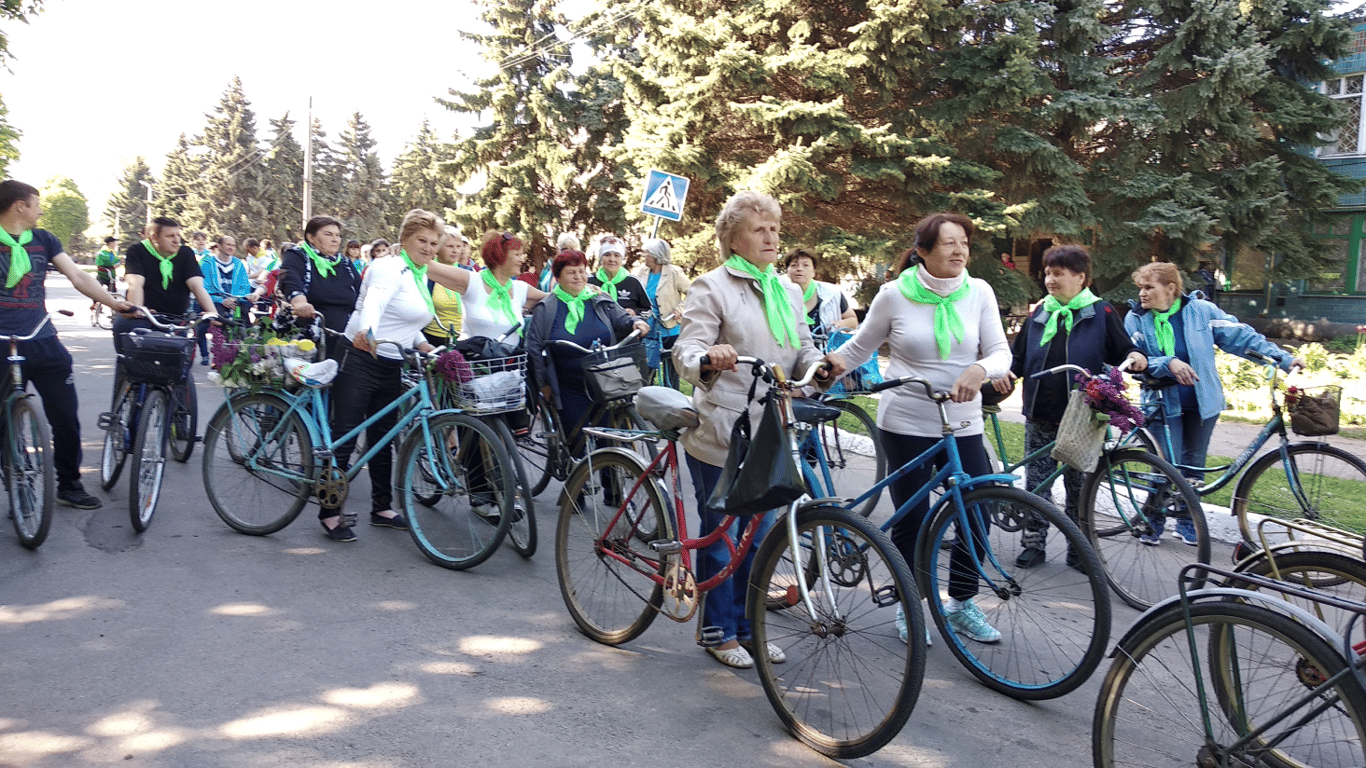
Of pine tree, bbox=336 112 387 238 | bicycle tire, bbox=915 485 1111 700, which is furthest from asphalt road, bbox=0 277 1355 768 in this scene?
pine tree, bbox=336 112 387 238

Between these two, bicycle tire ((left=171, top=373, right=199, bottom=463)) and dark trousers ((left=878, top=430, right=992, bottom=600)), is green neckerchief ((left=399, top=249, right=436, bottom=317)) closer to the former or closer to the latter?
bicycle tire ((left=171, top=373, right=199, bottom=463))

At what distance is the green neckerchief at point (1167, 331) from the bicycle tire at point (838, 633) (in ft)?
11.6

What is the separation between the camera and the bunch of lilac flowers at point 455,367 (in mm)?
5531

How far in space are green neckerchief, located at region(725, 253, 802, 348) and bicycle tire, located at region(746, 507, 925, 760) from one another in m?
0.90

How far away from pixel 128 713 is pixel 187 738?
35 centimetres

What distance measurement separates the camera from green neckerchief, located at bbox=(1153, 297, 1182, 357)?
6238 millimetres

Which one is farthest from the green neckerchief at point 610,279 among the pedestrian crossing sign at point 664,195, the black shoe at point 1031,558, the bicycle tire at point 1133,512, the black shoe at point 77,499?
the black shoe at point 1031,558

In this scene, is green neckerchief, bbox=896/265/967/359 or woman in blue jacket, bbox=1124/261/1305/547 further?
woman in blue jacket, bbox=1124/261/1305/547

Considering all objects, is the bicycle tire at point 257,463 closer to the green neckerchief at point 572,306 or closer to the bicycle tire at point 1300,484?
the green neckerchief at point 572,306

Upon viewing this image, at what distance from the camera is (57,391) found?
238 inches

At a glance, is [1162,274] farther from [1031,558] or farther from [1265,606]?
[1265,606]

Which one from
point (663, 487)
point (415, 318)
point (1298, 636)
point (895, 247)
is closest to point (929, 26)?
point (895, 247)

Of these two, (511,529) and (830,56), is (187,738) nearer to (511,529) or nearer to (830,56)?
(511,529)

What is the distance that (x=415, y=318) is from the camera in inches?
238
